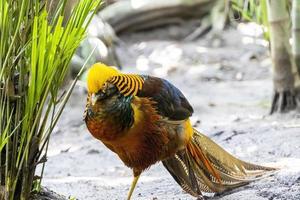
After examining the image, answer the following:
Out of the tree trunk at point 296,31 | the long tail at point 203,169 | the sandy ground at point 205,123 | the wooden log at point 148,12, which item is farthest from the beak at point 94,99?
the wooden log at point 148,12

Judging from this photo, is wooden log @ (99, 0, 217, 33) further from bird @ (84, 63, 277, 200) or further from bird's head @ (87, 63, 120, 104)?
bird's head @ (87, 63, 120, 104)

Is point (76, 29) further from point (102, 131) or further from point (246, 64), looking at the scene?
point (246, 64)

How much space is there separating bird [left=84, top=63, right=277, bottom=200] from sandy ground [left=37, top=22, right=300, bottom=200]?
0.38 ft

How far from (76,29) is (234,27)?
356 inches

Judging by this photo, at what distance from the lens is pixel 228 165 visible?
359 cm

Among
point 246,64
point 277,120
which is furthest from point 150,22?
point 277,120

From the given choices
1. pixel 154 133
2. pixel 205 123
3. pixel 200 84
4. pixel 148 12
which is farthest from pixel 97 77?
pixel 148 12

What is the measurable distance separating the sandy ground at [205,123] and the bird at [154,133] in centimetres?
12

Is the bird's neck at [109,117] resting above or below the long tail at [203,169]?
above

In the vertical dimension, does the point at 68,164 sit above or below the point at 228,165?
below

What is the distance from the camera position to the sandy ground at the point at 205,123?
395 centimetres

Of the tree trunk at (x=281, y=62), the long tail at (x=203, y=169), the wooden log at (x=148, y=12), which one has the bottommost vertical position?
the wooden log at (x=148, y=12)

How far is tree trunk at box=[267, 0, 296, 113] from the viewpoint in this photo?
577 centimetres

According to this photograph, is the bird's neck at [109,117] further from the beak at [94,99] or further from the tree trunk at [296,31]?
the tree trunk at [296,31]
